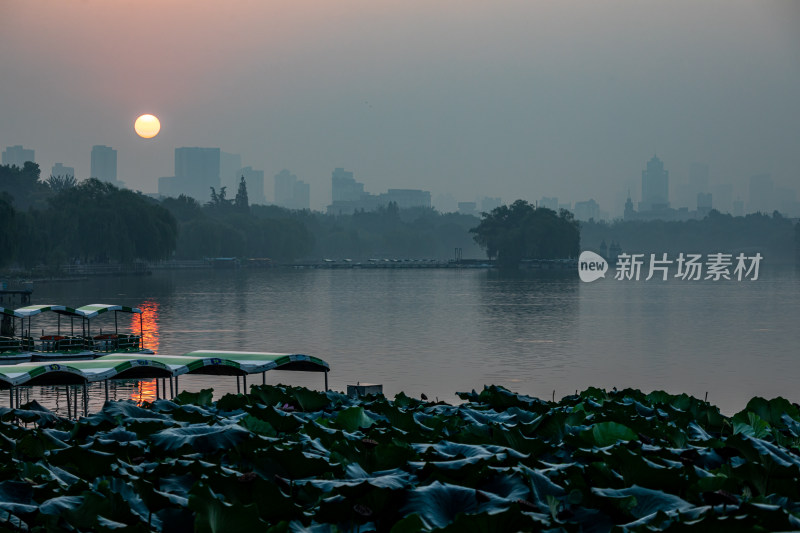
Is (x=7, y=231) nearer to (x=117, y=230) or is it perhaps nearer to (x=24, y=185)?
(x=117, y=230)

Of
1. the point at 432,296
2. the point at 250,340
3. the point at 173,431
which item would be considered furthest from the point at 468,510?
the point at 432,296

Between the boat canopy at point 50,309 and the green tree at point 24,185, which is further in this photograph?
the green tree at point 24,185

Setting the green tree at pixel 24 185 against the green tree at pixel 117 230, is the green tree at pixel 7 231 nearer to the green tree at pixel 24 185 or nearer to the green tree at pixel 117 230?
the green tree at pixel 117 230

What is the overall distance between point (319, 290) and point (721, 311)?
50.3m

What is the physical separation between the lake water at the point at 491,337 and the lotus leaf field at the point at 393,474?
65.2 ft

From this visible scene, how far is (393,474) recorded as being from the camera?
6.44 meters

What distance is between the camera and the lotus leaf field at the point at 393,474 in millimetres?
5410

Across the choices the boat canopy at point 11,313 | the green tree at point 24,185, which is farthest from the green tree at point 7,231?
the green tree at point 24,185

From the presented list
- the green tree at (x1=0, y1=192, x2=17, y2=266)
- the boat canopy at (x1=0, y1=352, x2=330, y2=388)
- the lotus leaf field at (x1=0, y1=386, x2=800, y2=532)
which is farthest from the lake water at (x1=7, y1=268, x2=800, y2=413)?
the lotus leaf field at (x1=0, y1=386, x2=800, y2=532)

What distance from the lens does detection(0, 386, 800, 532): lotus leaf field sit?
541cm

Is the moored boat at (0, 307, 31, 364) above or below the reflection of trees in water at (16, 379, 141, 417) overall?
above

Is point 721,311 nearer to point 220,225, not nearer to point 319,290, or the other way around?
point 319,290

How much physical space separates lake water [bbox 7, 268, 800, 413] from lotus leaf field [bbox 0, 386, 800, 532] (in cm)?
1988

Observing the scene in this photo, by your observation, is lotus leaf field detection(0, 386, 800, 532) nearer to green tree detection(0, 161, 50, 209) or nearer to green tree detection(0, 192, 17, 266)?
green tree detection(0, 192, 17, 266)
